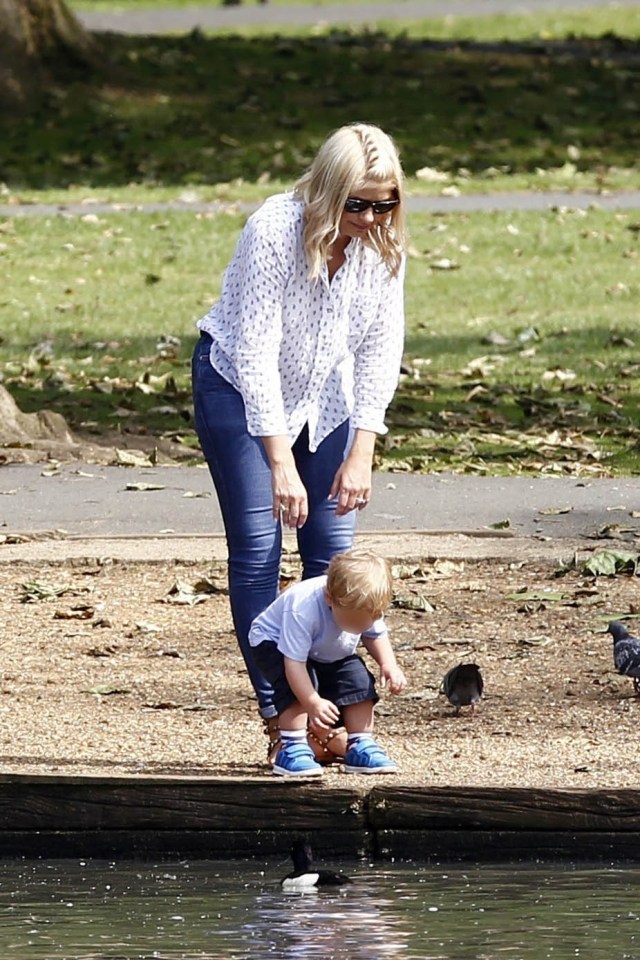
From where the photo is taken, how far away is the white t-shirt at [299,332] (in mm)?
5375

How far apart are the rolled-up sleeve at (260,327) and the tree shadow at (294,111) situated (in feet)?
50.4

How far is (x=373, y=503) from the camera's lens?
10.1 m

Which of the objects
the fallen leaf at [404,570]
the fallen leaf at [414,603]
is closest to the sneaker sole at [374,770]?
the fallen leaf at [414,603]

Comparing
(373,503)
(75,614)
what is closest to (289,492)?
(75,614)

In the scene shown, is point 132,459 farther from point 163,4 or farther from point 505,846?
point 163,4

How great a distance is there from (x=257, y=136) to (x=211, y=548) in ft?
44.4

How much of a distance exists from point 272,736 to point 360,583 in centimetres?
68

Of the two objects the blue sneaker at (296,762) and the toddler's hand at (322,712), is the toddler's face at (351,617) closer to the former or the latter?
the toddler's hand at (322,712)

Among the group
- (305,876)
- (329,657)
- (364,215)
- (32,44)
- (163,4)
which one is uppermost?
(163,4)

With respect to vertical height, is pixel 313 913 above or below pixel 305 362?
below

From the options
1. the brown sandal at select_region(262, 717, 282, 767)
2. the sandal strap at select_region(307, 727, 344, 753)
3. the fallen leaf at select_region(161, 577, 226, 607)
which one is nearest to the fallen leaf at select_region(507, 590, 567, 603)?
the fallen leaf at select_region(161, 577, 226, 607)

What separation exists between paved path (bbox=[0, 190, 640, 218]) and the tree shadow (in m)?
1.01

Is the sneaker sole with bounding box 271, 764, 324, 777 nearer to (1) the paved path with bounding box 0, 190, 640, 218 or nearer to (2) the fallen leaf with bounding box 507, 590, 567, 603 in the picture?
(2) the fallen leaf with bounding box 507, 590, 567, 603

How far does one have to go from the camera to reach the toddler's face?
17.8ft
